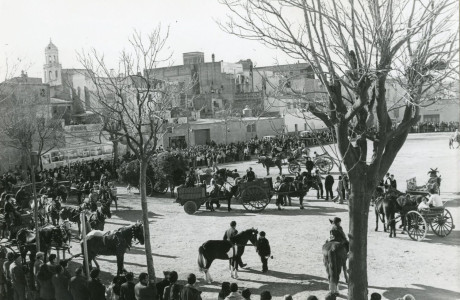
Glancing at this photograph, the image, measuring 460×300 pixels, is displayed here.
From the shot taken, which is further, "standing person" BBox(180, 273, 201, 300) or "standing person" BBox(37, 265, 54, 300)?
"standing person" BBox(37, 265, 54, 300)

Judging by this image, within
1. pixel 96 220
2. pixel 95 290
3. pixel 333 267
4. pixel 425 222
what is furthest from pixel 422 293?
pixel 96 220

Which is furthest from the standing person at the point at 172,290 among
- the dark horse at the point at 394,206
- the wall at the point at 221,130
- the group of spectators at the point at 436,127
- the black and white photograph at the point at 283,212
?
the group of spectators at the point at 436,127

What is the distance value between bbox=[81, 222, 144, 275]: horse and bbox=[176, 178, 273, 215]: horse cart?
7.48 m

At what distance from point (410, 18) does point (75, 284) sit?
721 cm

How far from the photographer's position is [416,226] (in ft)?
46.1

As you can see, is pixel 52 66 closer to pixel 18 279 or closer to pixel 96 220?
pixel 96 220

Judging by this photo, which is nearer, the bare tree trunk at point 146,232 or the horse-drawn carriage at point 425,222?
the bare tree trunk at point 146,232

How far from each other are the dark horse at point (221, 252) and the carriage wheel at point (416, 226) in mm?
5194

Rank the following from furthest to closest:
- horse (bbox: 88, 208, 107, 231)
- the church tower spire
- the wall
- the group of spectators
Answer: the church tower spire
the group of spectators
the wall
horse (bbox: 88, 208, 107, 231)

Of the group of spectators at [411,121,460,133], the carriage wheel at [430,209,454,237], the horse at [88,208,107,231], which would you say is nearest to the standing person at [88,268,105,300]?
the horse at [88,208,107,231]

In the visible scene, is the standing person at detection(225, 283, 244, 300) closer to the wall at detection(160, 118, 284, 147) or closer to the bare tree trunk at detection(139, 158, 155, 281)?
the bare tree trunk at detection(139, 158, 155, 281)

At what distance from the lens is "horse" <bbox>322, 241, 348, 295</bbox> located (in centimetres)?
1012

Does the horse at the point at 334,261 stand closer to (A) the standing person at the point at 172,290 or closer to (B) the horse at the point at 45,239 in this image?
(A) the standing person at the point at 172,290

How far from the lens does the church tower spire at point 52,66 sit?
78.8 meters
